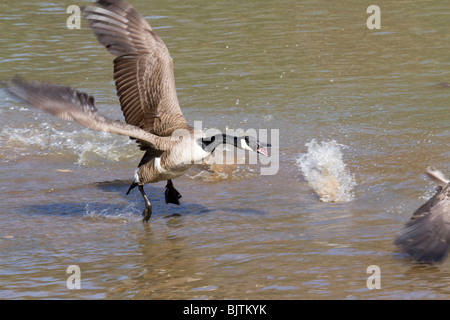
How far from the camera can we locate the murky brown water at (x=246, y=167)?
5340mm

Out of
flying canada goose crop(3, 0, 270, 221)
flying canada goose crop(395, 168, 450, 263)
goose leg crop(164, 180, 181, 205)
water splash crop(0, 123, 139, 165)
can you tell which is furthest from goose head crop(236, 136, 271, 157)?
water splash crop(0, 123, 139, 165)

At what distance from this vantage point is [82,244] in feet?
19.9

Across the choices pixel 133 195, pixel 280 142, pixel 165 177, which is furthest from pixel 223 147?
pixel 165 177

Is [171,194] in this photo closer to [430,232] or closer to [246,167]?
[246,167]

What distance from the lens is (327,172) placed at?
744 cm

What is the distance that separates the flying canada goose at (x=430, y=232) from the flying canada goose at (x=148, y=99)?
5.33ft

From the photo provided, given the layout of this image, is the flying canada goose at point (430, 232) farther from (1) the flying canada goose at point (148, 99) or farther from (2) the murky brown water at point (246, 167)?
(1) the flying canada goose at point (148, 99)

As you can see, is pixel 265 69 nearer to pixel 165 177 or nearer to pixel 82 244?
pixel 165 177

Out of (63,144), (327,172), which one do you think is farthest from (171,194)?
(63,144)

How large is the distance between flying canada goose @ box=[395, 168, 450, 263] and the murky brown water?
0.11 m

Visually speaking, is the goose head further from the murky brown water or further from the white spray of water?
the white spray of water

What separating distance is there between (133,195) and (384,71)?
17.2ft

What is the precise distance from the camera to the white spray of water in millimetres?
6918

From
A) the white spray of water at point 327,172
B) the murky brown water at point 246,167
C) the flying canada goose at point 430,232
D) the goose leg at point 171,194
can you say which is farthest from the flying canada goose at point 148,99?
the flying canada goose at point 430,232
